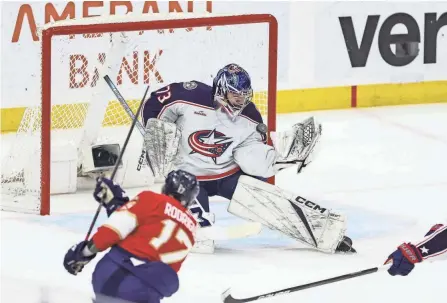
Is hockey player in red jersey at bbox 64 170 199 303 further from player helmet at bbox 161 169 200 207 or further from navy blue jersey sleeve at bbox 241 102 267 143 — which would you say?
navy blue jersey sleeve at bbox 241 102 267 143

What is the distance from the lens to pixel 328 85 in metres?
8.32

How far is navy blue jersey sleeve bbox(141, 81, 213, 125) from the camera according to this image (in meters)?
6.00

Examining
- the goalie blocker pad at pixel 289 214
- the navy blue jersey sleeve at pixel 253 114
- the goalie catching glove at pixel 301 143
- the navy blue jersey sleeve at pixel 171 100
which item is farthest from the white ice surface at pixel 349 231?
the navy blue jersey sleeve at pixel 171 100

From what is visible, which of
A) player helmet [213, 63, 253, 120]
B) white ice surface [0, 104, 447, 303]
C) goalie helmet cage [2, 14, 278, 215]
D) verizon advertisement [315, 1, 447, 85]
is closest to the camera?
white ice surface [0, 104, 447, 303]

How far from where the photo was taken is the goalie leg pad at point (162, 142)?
19.4ft

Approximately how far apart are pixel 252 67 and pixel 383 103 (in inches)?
80.6

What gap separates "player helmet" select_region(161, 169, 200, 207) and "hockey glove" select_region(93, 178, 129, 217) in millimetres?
138

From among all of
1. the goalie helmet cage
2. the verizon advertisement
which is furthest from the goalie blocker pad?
the verizon advertisement

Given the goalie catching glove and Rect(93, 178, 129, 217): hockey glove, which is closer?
Rect(93, 178, 129, 217): hockey glove

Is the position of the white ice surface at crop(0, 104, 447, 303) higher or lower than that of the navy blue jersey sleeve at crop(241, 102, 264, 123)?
lower

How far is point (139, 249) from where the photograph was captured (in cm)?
446

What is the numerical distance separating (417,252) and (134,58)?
230cm

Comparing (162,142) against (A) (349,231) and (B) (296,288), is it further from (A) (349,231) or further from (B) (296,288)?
(B) (296,288)

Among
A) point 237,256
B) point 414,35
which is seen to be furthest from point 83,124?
point 414,35
